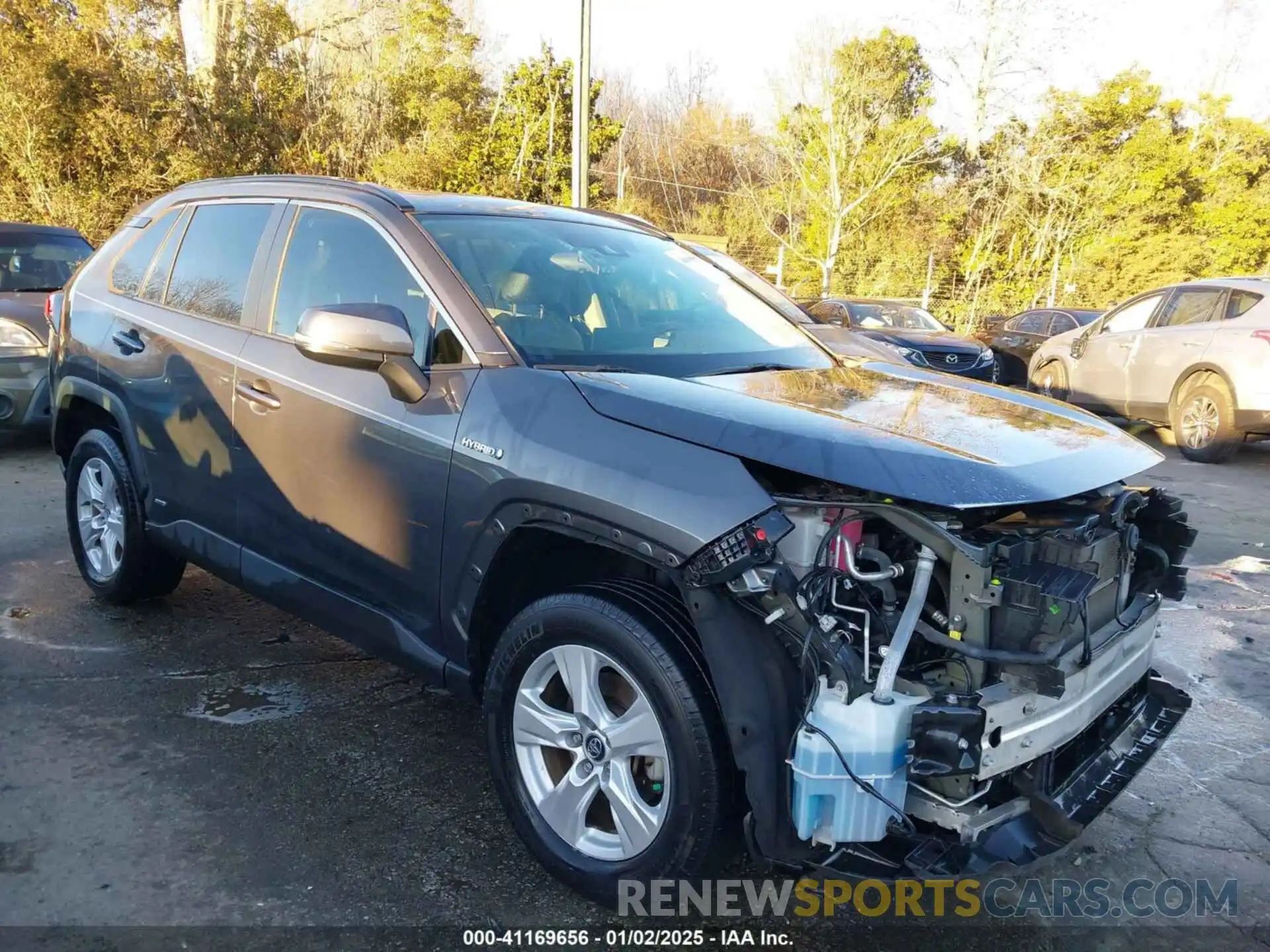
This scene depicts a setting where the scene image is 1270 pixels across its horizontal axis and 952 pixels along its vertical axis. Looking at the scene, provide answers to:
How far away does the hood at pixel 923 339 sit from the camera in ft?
40.1

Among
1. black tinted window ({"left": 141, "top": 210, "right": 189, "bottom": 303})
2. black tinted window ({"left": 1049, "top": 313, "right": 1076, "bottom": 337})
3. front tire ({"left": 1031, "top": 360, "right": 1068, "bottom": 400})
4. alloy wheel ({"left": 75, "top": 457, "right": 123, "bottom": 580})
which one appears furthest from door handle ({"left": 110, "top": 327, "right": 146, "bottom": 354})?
black tinted window ({"left": 1049, "top": 313, "right": 1076, "bottom": 337})

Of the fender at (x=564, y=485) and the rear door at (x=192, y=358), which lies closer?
the fender at (x=564, y=485)

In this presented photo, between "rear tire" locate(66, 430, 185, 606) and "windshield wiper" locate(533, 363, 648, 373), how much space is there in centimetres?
239

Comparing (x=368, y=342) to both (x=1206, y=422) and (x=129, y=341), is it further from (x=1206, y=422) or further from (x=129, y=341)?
(x=1206, y=422)

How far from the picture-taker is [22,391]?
7.60m

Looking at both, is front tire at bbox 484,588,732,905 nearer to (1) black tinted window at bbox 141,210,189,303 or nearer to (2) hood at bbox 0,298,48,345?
(1) black tinted window at bbox 141,210,189,303

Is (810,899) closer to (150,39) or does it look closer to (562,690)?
(562,690)

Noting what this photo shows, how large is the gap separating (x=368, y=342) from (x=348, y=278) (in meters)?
0.69

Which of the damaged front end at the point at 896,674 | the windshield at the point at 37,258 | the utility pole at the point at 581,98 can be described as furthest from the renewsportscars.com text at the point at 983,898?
the utility pole at the point at 581,98

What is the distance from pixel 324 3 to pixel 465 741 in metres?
26.1

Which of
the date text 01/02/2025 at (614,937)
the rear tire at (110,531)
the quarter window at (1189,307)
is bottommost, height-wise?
the date text 01/02/2025 at (614,937)

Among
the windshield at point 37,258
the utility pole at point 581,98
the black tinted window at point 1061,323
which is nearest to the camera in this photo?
the windshield at point 37,258

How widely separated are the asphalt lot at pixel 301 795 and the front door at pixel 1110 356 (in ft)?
21.3

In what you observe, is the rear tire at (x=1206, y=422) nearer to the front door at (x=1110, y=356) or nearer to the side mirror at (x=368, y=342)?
the front door at (x=1110, y=356)
